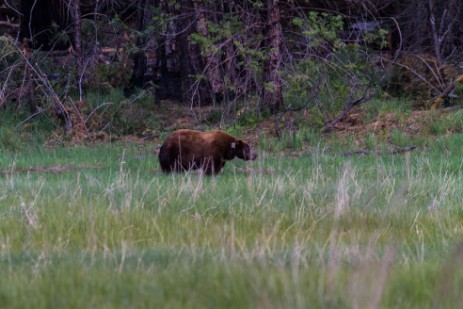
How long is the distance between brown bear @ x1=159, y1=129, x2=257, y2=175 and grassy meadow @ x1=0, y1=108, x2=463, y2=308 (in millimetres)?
309

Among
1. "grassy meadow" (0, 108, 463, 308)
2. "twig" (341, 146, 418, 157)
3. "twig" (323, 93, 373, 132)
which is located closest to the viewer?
"grassy meadow" (0, 108, 463, 308)

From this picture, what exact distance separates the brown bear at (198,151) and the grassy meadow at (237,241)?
0.31 meters

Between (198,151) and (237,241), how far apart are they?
20.3 feet

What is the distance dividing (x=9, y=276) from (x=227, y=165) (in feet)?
28.3

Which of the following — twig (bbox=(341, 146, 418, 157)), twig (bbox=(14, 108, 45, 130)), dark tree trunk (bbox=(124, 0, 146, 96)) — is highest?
dark tree trunk (bbox=(124, 0, 146, 96))

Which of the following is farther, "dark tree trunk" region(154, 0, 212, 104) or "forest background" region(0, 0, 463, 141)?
"dark tree trunk" region(154, 0, 212, 104)

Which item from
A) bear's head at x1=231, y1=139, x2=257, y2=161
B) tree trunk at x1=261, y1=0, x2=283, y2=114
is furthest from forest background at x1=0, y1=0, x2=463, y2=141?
bear's head at x1=231, y1=139, x2=257, y2=161

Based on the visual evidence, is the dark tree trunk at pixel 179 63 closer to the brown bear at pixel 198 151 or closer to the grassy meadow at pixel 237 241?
the brown bear at pixel 198 151

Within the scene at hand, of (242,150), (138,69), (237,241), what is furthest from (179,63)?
(237,241)

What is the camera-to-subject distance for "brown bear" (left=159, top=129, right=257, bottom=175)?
40.3 ft

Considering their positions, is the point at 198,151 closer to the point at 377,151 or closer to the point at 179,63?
the point at 377,151

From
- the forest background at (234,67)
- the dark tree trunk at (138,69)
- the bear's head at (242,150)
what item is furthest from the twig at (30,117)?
the bear's head at (242,150)

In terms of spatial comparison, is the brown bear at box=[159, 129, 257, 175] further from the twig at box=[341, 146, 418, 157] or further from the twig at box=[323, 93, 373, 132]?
the twig at box=[323, 93, 373, 132]

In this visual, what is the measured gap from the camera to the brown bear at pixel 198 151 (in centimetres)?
1229
